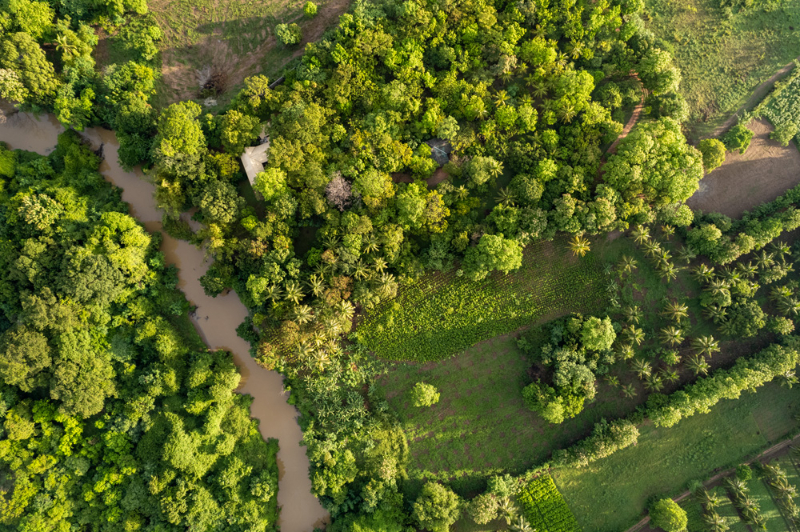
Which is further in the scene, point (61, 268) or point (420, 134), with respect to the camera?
point (420, 134)

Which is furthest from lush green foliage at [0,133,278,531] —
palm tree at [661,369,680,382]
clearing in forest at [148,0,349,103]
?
palm tree at [661,369,680,382]

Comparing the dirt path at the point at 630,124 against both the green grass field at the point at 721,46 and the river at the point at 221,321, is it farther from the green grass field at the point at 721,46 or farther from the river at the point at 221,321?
the river at the point at 221,321

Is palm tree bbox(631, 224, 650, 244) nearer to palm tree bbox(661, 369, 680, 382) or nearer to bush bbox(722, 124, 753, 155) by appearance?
bush bbox(722, 124, 753, 155)

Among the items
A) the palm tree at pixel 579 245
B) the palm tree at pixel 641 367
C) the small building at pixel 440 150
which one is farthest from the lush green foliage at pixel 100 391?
the palm tree at pixel 641 367

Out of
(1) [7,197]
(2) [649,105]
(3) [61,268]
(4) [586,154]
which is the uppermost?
(1) [7,197]

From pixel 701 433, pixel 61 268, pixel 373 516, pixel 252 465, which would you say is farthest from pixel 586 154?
pixel 61 268

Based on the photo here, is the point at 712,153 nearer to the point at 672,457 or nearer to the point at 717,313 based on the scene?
the point at 717,313

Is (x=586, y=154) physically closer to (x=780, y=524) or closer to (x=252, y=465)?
(x=780, y=524)
